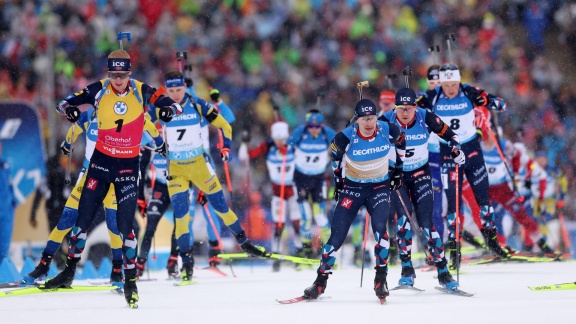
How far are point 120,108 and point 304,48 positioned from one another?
42.9 ft

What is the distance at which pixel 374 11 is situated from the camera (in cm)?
2244

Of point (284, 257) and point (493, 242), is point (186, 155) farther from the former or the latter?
point (493, 242)

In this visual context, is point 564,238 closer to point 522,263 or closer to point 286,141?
point 522,263

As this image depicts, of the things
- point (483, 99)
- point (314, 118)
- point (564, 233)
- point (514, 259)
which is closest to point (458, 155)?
point (483, 99)

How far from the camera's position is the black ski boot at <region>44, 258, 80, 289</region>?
10062mm

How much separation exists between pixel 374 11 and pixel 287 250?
24.9 ft

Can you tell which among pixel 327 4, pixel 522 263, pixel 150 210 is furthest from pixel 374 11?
pixel 150 210

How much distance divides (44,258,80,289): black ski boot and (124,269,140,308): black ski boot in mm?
1497

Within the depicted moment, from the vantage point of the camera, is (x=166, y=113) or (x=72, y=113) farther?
(x=72, y=113)

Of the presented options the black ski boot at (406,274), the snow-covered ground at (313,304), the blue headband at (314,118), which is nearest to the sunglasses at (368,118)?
the snow-covered ground at (313,304)

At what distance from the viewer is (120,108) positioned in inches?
356

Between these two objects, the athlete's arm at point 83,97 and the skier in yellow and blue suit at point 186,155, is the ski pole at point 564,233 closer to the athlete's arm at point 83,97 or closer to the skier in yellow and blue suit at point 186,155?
the skier in yellow and blue suit at point 186,155

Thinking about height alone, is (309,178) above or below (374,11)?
below

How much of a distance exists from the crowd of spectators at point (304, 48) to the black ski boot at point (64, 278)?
968 cm
